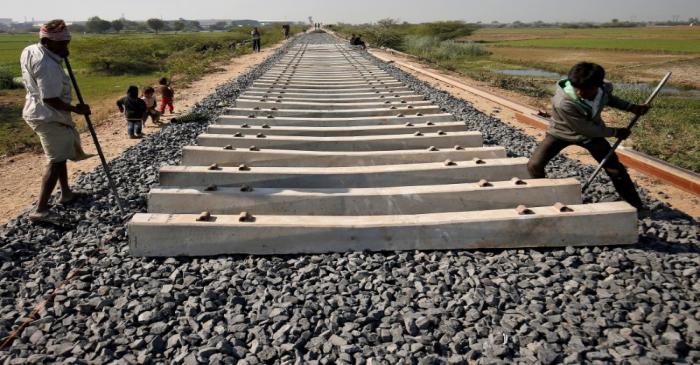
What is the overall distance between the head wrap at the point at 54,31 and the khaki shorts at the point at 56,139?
0.75 meters

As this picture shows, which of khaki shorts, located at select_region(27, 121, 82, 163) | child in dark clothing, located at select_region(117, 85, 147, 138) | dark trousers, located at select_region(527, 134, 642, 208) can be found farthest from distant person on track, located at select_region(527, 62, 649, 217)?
child in dark clothing, located at select_region(117, 85, 147, 138)

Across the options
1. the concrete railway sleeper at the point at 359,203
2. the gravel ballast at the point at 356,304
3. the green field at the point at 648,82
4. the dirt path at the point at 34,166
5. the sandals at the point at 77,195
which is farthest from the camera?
the green field at the point at 648,82

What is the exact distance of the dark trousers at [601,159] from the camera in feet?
12.6

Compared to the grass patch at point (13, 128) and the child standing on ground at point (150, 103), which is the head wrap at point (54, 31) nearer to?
the child standing on ground at point (150, 103)

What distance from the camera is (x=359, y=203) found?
3.92 m

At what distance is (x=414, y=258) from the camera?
131 inches

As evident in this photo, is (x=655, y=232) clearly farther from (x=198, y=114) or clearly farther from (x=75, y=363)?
(x=198, y=114)

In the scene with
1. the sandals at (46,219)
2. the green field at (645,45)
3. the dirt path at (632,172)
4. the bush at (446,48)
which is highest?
the green field at (645,45)

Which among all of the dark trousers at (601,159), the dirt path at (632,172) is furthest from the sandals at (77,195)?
the dirt path at (632,172)

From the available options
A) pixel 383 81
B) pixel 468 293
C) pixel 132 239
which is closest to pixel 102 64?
pixel 383 81

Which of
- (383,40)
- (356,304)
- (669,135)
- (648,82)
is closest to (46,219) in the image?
(356,304)

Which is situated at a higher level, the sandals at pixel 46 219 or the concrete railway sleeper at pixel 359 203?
the concrete railway sleeper at pixel 359 203

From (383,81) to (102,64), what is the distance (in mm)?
20589

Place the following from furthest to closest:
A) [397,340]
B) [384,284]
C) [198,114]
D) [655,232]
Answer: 1. [198,114]
2. [655,232]
3. [384,284]
4. [397,340]
